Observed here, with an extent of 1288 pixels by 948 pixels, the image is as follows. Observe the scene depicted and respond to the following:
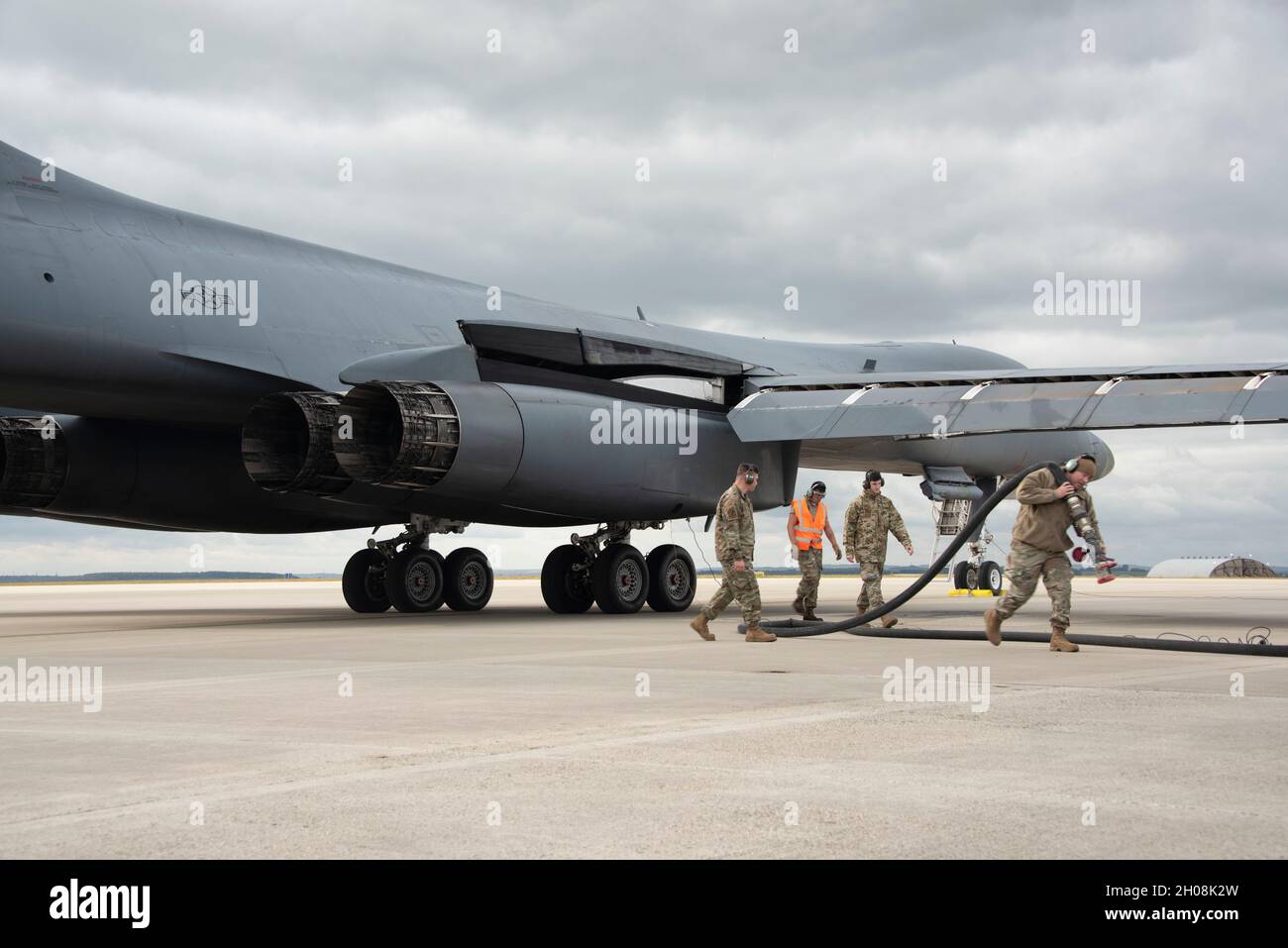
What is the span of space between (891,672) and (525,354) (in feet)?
25.6

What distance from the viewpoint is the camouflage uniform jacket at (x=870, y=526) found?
14.0 meters

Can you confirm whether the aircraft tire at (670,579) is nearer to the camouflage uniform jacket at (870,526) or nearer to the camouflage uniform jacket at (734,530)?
the camouflage uniform jacket at (870,526)

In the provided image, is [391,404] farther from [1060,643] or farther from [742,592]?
[1060,643]

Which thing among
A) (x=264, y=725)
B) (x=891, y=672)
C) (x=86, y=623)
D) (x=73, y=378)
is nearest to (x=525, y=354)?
(x=73, y=378)

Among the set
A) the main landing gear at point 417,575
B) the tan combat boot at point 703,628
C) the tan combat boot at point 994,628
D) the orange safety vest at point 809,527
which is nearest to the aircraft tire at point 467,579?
the main landing gear at point 417,575

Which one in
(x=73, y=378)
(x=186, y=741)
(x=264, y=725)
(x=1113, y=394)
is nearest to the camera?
(x=186, y=741)

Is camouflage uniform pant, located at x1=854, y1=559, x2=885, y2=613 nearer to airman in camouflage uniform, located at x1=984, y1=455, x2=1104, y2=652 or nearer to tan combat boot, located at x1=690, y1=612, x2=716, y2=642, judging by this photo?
tan combat boot, located at x1=690, y1=612, x2=716, y2=642

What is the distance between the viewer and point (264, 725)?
6242 millimetres

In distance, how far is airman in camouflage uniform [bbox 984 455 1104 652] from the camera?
10.4 metres

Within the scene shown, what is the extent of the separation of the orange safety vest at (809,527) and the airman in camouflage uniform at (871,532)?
0.82 metres

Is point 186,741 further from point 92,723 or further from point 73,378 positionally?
point 73,378

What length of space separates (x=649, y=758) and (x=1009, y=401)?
1105 cm

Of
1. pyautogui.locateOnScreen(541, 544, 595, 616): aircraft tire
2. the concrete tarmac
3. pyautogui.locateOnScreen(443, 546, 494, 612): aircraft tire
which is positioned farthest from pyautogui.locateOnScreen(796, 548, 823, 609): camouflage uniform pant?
pyautogui.locateOnScreen(443, 546, 494, 612): aircraft tire

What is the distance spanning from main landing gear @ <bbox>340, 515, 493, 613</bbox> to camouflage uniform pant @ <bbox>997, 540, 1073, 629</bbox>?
30.2 feet
